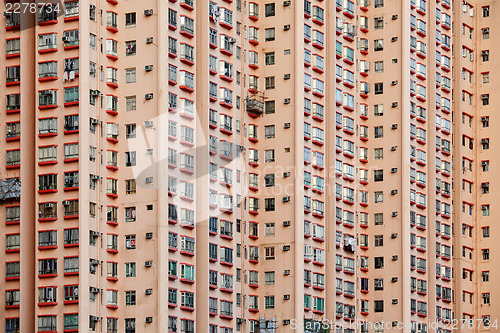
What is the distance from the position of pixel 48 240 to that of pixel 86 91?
963 centimetres

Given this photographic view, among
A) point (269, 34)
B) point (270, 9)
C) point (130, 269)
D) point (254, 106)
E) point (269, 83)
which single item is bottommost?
point (130, 269)

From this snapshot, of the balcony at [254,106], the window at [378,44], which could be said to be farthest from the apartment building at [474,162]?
the balcony at [254,106]

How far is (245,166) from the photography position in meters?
116

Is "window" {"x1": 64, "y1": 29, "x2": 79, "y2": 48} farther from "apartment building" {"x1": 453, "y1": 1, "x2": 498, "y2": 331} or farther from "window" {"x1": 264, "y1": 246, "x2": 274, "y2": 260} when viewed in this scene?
"apartment building" {"x1": 453, "y1": 1, "x2": 498, "y2": 331}

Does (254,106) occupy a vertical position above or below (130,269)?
above

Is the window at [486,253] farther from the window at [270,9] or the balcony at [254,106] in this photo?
the window at [270,9]

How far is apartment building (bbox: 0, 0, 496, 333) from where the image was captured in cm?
10225

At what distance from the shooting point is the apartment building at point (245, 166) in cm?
10225

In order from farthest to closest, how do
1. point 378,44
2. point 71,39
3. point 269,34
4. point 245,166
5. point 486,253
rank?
1. point 486,253
2. point 378,44
3. point 269,34
4. point 245,166
5. point 71,39

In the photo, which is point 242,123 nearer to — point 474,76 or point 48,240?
point 48,240

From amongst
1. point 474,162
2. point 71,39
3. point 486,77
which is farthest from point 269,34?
point 486,77

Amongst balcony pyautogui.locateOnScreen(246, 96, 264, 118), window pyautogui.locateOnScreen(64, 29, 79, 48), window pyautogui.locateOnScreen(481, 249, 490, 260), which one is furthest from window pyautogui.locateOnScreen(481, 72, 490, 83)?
window pyautogui.locateOnScreen(64, 29, 79, 48)

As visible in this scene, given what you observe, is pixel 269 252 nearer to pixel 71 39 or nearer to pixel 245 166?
pixel 245 166

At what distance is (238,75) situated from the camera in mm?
115500
